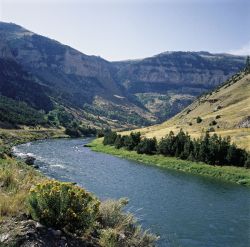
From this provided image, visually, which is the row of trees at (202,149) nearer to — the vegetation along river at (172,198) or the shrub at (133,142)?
the shrub at (133,142)

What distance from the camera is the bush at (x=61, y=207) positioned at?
1623 cm

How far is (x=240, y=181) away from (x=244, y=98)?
101 metres

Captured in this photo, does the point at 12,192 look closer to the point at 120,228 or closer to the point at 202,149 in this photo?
the point at 120,228

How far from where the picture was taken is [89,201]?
18484 mm

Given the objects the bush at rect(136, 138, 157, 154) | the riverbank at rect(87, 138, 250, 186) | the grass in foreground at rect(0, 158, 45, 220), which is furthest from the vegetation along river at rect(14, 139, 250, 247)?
the grass in foreground at rect(0, 158, 45, 220)

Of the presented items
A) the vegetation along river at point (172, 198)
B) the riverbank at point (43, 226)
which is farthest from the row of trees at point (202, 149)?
the riverbank at point (43, 226)

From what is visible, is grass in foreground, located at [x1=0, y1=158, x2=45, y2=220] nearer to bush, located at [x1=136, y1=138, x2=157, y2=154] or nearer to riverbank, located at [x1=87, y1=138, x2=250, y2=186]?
riverbank, located at [x1=87, y1=138, x2=250, y2=186]

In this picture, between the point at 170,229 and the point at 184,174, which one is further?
the point at 184,174

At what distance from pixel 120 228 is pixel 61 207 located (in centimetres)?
432

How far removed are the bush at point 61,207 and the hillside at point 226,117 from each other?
84535 mm

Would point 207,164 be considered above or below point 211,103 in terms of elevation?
below

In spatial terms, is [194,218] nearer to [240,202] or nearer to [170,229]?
[170,229]

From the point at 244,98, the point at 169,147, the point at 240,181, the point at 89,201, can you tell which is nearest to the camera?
the point at 89,201

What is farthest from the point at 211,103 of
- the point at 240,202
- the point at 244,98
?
the point at 240,202
